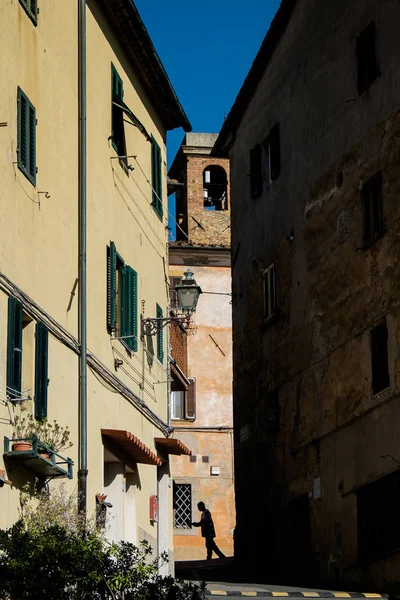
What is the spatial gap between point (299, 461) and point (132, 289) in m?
6.90

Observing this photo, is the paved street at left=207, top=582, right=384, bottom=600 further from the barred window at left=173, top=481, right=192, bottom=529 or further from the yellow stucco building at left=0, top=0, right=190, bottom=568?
the barred window at left=173, top=481, right=192, bottom=529

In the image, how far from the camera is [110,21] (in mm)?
23141

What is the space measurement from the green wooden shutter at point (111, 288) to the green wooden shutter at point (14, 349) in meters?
4.71

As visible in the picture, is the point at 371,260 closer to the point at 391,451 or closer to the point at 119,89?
the point at 391,451

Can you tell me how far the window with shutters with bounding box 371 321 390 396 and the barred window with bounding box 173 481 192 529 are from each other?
19639 mm

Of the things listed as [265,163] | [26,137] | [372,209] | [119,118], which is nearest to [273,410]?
[265,163]

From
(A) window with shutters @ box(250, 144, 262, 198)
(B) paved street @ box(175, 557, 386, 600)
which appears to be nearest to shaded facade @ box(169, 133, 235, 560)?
(A) window with shutters @ box(250, 144, 262, 198)

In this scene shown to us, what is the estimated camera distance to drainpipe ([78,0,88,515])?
19156mm

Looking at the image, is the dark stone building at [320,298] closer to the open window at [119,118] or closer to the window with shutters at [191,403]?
the open window at [119,118]

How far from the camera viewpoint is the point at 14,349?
16.5m

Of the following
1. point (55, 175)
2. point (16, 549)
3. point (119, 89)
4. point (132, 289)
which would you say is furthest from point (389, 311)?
point (16, 549)

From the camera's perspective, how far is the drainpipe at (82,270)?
19156 mm

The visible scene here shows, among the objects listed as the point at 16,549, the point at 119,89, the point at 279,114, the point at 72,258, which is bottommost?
the point at 16,549

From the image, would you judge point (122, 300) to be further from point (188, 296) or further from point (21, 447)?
point (21, 447)
